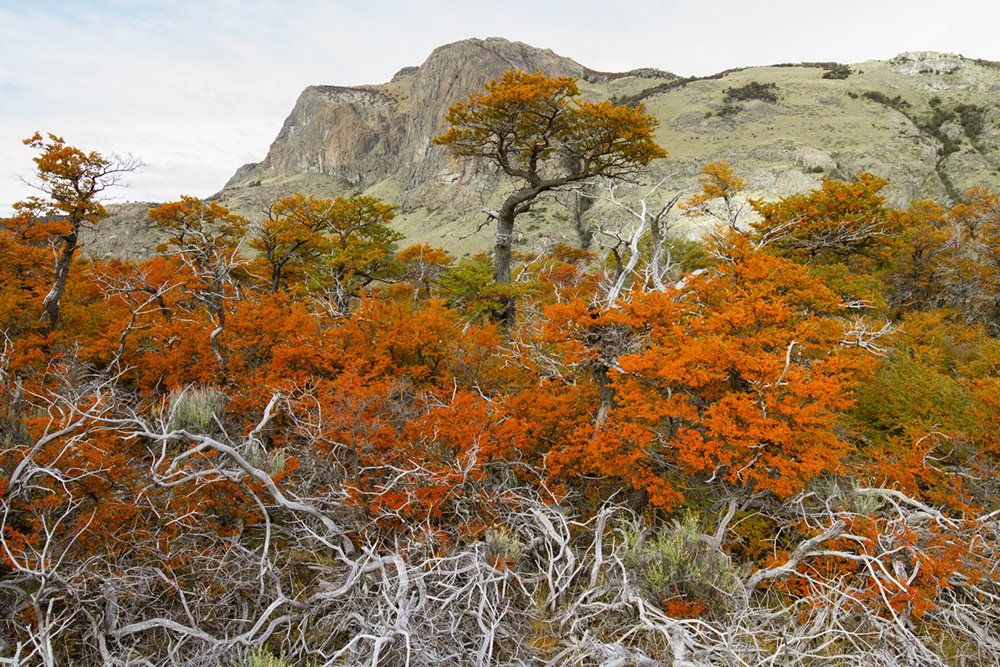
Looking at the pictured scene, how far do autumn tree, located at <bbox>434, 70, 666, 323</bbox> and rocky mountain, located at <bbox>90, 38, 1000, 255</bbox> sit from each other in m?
1.80

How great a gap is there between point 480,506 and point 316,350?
4871 mm

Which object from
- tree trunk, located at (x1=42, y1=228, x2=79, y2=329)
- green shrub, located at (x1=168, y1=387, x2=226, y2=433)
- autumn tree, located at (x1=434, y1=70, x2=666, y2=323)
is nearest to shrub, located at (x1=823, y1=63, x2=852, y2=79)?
autumn tree, located at (x1=434, y1=70, x2=666, y2=323)

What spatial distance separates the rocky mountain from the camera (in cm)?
4809

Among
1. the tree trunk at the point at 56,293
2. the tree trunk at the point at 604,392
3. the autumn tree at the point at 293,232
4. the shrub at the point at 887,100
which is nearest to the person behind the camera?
the tree trunk at the point at 604,392

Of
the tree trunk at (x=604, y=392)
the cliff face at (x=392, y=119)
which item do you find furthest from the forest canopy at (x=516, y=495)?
the cliff face at (x=392, y=119)

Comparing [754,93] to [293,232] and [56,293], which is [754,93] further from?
[56,293]

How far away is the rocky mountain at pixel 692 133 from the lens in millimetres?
48094

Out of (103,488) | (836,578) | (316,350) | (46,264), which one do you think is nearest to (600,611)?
(836,578)

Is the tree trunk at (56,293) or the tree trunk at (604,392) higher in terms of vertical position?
the tree trunk at (56,293)

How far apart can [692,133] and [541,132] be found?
198ft

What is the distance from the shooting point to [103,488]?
6.08m

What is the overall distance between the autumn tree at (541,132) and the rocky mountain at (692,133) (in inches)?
71.1

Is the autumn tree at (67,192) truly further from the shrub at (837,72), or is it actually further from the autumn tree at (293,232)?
the shrub at (837,72)

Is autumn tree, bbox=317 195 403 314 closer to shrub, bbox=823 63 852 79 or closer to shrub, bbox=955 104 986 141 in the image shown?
shrub, bbox=955 104 986 141
